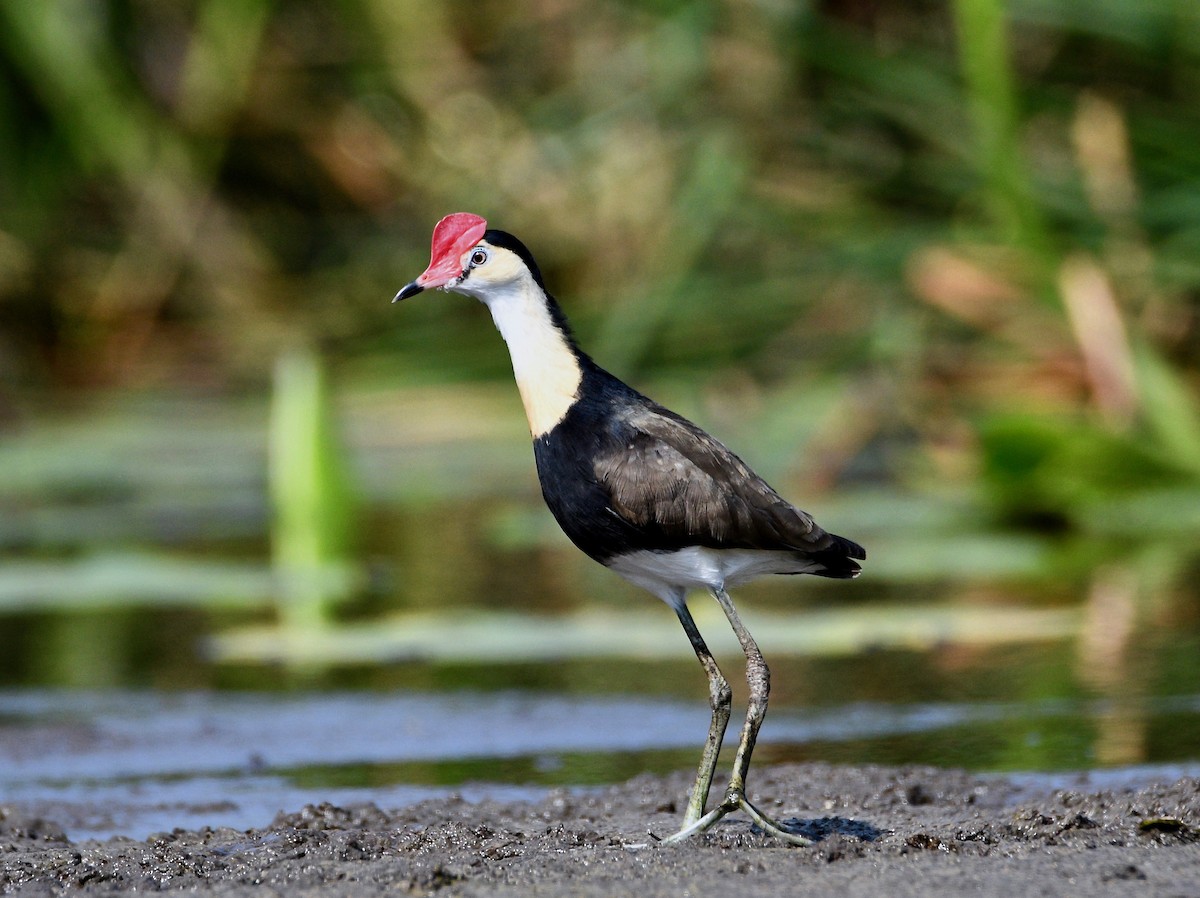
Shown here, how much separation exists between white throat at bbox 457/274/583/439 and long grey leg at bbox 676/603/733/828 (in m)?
0.46

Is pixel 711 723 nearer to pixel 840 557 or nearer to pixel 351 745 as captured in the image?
pixel 840 557

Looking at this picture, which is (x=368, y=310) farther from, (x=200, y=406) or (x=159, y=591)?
(x=159, y=591)

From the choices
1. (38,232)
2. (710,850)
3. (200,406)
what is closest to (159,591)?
(710,850)

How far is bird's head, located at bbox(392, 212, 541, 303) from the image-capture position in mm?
3646

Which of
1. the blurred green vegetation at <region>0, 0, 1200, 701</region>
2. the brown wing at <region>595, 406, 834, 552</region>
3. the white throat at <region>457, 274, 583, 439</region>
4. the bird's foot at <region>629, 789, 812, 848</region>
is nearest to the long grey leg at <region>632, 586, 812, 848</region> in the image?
the bird's foot at <region>629, 789, 812, 848</region>

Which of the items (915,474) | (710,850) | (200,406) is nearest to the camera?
(710,850)

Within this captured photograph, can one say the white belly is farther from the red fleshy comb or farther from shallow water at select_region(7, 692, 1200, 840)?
shallow water at select_region(7, 692, 1200, 840)

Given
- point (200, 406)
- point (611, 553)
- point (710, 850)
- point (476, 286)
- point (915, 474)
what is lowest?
point (710, 850)

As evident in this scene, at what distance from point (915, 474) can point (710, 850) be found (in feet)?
19.2

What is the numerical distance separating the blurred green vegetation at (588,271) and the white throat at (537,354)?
323 cm

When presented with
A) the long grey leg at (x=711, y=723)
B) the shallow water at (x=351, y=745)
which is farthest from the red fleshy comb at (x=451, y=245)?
the shallow water at (x=351, y=745)

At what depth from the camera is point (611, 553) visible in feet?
11.7

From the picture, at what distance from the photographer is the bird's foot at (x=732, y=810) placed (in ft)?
11.1

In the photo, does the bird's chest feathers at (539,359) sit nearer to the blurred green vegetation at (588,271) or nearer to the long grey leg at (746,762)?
the long grey leg at (746,762)
